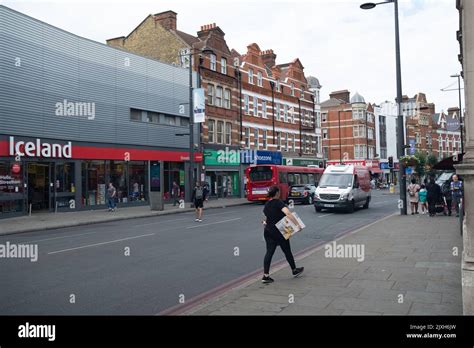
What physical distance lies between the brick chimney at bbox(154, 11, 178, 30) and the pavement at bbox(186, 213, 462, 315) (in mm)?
31510

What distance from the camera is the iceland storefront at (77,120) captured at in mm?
22000

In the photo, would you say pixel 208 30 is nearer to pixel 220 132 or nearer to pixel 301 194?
pixel 220 132

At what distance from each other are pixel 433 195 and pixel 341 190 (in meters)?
4.53

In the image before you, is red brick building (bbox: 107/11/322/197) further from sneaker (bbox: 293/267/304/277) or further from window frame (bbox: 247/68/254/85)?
sneaker (bbox: 293/267/304/277)

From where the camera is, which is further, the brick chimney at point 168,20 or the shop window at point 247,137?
the shop window at point 247,137

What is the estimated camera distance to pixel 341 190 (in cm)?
2253

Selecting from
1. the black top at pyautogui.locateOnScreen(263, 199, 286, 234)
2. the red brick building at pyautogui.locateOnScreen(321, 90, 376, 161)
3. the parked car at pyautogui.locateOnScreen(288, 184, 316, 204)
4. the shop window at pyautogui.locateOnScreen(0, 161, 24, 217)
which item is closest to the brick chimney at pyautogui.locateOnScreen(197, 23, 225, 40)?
the parked car at pyautogui.locateOnScreen(288, 184, 316, 204)

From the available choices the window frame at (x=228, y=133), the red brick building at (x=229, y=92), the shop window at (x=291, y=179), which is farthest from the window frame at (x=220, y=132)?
the shop window at (x=291, y=179)

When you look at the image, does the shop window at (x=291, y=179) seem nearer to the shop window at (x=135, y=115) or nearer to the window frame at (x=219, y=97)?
the window frame at (x=219, y=97)

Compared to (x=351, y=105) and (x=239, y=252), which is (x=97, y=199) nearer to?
(x=239, y=252)

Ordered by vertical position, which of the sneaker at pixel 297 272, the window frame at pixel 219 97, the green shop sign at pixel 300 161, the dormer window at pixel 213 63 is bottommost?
the sneaker at pixel 297 272

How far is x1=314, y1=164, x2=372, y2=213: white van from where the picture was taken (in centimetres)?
2230

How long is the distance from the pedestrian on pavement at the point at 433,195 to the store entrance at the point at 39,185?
19392 millimetres

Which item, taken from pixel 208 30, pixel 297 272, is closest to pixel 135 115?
pixel 208 30
